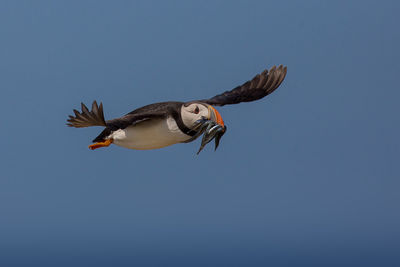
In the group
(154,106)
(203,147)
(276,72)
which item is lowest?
(203,147)

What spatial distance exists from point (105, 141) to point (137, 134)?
408 millimetres

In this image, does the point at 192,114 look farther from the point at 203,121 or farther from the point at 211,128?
the point at 211,128

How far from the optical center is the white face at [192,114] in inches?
262

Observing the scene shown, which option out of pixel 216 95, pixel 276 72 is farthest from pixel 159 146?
pixel 276 72

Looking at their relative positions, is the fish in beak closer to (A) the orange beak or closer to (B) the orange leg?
(A) the orange beak

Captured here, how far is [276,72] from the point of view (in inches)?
322

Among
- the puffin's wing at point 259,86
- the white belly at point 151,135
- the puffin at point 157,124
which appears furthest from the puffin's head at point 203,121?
the puffin's wing at point 259,86

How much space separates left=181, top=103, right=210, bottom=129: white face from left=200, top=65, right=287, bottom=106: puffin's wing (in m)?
1.26

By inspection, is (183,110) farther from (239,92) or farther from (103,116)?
(239,92)

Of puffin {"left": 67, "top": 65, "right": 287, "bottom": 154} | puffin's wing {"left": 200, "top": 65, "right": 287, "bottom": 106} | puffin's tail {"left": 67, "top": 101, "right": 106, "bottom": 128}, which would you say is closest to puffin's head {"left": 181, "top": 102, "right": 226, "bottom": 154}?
puffin {"left": 67, "top": 65, "right": 287, "bottom": 154}

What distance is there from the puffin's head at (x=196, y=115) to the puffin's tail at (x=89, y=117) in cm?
74

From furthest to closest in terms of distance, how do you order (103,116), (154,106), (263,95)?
(263,95)
(154,106)
(103,116)

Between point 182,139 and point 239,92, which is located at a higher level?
point 239,92

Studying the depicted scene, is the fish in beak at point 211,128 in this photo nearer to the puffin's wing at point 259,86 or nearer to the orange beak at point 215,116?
the orange beak at point 215,116
